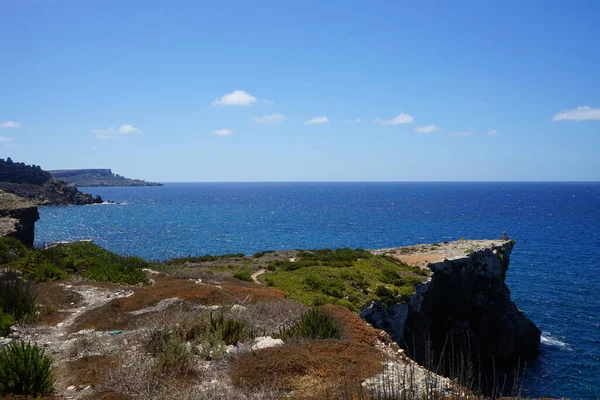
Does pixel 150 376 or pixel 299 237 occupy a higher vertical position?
pixel 150 376

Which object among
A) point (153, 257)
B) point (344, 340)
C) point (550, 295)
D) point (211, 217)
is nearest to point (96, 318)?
point (344, 340)

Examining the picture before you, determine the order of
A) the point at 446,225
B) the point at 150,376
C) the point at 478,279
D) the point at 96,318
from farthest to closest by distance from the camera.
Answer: the point at 446,225
the point at 478,279
the point at 96,318
the point at 150,376

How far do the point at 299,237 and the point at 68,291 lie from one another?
67465 millimetres

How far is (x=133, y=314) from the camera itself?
49.2 ft

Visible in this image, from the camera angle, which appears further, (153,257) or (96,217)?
(96,217)

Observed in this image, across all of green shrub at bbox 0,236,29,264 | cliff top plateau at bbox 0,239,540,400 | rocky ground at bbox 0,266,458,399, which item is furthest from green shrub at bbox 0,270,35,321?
green shrub at bbox 0,236,29,264

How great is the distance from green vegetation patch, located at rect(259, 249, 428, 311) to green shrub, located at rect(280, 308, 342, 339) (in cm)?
723

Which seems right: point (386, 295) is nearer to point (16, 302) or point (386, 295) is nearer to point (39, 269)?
point (39, 269)

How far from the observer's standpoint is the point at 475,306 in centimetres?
3578

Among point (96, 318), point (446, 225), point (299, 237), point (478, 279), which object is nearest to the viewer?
point (96, 318)

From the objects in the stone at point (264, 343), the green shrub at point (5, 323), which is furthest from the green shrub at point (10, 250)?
the stone at point (264, 343)

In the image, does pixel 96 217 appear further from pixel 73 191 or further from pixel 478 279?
pixel 478 279

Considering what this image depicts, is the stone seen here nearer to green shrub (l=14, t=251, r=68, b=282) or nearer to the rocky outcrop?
green shrub (l=14, t=251, r=68, b=282)

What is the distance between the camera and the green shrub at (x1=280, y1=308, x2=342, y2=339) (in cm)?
1214
